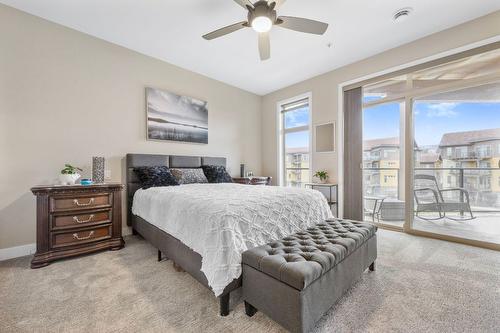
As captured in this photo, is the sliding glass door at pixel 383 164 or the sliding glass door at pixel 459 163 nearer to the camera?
the sliding glass door at pixel 459 163

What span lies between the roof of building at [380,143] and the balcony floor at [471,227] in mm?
1417

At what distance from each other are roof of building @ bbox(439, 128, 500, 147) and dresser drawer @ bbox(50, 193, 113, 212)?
497 centimetres

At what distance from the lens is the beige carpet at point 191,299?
1470 millimetres

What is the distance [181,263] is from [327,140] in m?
3.62

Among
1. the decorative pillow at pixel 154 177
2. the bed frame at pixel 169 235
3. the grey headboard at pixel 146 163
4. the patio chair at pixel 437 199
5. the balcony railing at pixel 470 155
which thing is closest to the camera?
the bed frame at pixel 169 235

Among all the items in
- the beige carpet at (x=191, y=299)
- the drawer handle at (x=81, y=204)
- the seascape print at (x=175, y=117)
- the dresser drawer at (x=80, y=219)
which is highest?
the seascape print at (x=175, y=117)

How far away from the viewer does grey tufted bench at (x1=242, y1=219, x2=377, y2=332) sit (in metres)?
1.26

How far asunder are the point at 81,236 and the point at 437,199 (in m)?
5.15

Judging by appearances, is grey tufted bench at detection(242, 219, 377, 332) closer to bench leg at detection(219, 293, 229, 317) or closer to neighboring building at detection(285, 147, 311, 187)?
bench leg at detection(219, 293, 229, 317)

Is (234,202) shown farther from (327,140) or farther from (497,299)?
(327,140)

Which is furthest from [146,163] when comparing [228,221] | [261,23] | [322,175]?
[322,175]

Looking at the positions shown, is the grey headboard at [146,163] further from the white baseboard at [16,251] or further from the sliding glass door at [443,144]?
the sliding glass door at [443,144]

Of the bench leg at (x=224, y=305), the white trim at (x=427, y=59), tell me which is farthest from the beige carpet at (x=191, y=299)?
the white trim at (x=427, y=59)

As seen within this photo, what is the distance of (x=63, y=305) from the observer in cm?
168
